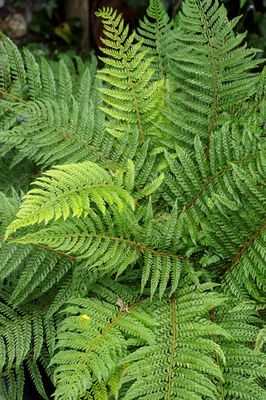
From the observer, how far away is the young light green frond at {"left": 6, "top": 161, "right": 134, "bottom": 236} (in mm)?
1390

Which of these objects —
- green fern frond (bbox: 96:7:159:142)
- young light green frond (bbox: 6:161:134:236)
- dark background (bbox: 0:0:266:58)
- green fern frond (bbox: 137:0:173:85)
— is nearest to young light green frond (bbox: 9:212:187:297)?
young light green frond (bbox: 6:161:134:236)

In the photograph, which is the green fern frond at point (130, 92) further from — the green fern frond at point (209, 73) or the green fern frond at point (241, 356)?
the green fern frond at point (241, 356)

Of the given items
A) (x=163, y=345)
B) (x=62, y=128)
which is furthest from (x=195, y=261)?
(x=62, y=128)

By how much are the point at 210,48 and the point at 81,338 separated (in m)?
1.12

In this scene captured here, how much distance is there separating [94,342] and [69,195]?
433 mm

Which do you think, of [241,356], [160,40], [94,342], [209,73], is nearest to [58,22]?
[160,40]

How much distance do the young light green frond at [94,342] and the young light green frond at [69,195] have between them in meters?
0.34

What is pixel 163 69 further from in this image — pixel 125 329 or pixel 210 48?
pixel 125 329

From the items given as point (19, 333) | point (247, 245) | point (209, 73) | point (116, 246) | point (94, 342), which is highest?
point (209, 73)

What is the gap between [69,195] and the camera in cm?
146

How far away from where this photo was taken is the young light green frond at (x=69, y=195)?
1.39 metres

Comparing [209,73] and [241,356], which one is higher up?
[209,73]

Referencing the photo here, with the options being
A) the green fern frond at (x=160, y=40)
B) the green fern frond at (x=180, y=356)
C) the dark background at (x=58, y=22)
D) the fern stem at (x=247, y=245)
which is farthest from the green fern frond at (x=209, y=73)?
the dark background at (x=58, y=22)

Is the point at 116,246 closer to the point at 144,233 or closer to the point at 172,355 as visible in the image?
the point at 144,233
